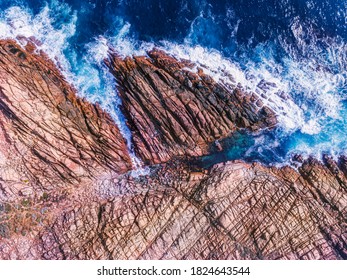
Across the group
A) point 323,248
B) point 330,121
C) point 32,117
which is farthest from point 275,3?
point 32,117

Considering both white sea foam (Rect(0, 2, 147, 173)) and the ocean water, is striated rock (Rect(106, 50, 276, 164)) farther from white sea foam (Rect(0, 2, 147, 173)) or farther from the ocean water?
the ocean water

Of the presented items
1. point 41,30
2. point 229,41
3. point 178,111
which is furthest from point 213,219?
point 41,30

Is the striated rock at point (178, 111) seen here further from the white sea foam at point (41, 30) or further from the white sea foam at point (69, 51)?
the white sea foam at point (41, 30)

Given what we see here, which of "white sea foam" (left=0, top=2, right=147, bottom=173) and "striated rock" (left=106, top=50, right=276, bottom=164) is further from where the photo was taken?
"white sea foam" (left=0, top=2, right=147, bottom=173)

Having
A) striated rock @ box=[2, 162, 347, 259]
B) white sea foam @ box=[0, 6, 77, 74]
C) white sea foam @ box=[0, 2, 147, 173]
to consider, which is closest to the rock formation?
striated rock @ box=[2, 162, 347, 259]

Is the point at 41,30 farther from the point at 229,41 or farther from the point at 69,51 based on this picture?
the point at 229,41

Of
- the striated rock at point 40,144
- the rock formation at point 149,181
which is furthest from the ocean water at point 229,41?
the striated rock at point 40,144
